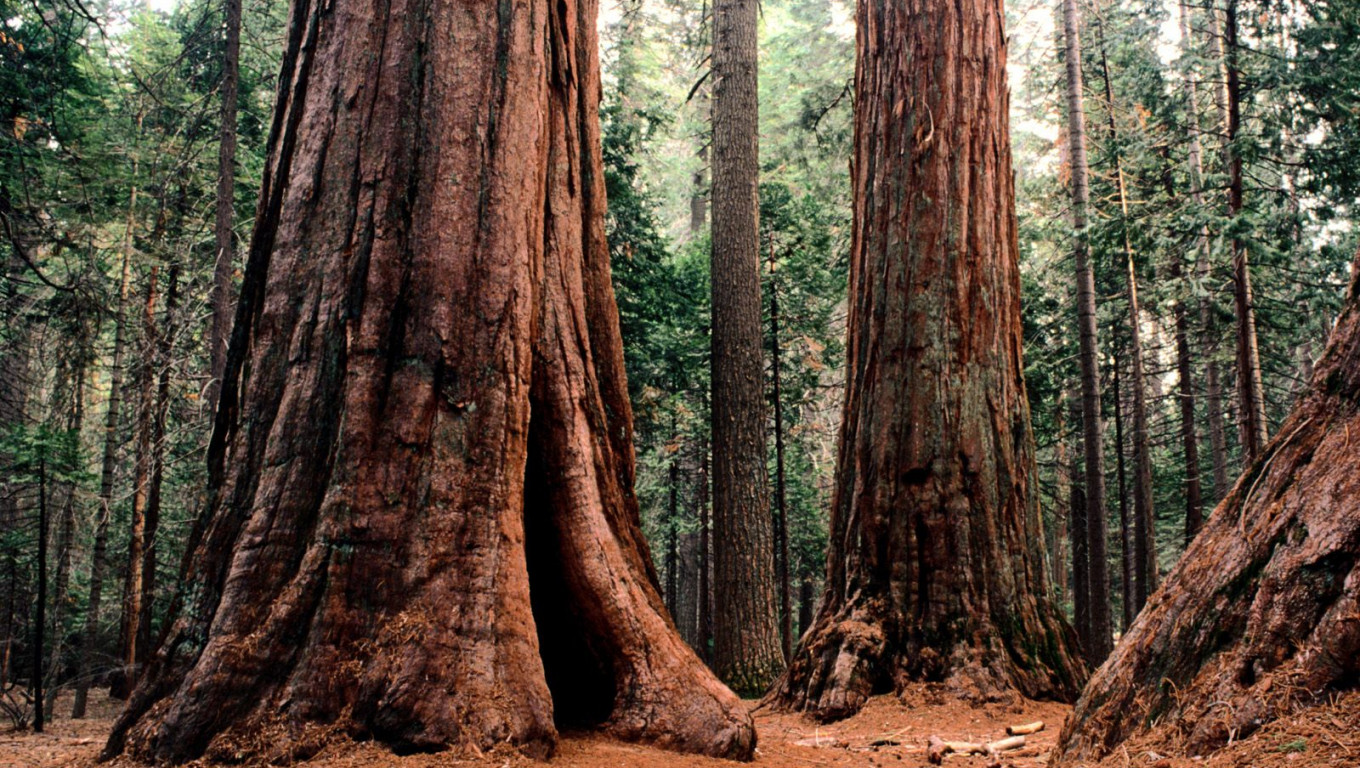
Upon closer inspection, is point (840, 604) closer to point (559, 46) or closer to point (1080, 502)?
point (559, 46)

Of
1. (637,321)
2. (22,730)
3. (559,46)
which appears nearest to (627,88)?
(637,321)

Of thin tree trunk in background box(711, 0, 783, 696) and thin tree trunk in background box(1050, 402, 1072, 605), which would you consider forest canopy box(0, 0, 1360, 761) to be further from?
thin tree trunk in background box(1050, 402, 1072, 605)

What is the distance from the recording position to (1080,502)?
2177cm

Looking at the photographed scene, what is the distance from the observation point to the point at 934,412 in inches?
279

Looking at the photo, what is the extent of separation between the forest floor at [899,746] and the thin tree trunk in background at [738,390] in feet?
13.5

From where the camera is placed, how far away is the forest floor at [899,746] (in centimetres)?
241

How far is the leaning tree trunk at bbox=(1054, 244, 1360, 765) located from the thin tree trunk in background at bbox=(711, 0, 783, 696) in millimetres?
7751

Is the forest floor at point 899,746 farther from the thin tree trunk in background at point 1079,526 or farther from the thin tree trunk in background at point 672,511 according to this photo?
the thin tree trunk in background at point 1079,526

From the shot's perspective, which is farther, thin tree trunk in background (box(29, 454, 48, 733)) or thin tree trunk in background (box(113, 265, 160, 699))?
thin tree trunk in background (box(113, 265, 160, 699))

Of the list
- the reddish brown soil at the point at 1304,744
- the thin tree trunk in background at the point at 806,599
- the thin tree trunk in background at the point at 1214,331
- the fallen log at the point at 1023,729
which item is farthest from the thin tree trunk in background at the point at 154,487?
the thin tree trunk in background at the point at 1214,331

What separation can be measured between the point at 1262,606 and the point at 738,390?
356 inches

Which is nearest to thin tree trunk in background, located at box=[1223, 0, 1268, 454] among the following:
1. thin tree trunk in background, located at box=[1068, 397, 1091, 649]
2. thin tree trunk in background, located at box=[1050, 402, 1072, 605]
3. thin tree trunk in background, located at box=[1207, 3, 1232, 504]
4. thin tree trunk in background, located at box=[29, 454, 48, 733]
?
thin tree trunk in background, located at box=[1207, 3, 1232, 504]

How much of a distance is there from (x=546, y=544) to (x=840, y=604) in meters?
3.68

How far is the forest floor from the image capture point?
241cm
